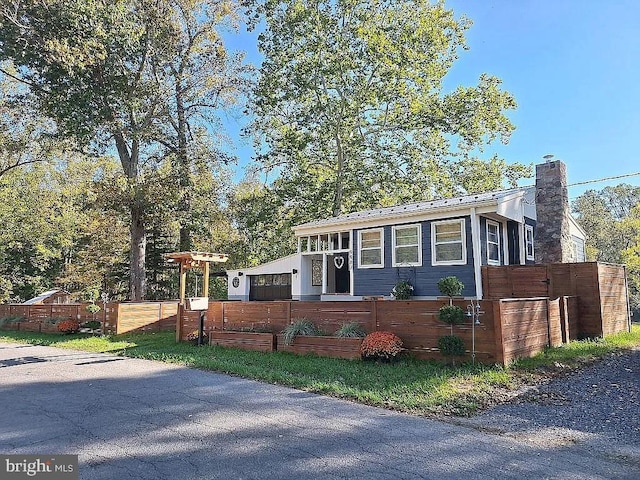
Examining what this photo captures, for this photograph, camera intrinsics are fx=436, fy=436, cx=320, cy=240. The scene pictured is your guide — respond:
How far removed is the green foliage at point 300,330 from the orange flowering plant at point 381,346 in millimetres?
1536

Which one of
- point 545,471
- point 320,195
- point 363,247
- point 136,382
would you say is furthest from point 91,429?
point 320,195

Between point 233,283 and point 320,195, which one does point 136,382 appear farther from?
point 320,195

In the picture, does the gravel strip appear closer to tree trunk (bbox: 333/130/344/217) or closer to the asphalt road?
the asphalt road

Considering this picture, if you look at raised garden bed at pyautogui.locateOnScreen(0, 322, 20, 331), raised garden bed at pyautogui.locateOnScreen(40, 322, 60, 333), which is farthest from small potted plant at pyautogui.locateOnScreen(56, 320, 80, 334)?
raised garden bed at pyautogui.locateOnScreen(0, 322, 20, 331)

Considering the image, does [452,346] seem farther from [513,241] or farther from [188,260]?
[188,260]

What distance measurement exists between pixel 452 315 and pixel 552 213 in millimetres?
7024

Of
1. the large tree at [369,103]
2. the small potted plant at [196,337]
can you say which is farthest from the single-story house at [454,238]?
the large tree at [369,103]

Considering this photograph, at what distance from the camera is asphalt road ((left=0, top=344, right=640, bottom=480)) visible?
11.7ft

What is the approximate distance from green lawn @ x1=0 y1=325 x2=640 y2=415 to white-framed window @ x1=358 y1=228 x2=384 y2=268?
4.96 metres

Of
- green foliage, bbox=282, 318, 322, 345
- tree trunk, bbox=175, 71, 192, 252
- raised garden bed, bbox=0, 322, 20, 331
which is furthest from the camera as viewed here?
raised garden bed, bbox=0, 322, 20, 331

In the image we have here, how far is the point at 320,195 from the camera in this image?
74.0ft

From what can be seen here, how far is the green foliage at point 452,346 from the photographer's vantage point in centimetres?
711

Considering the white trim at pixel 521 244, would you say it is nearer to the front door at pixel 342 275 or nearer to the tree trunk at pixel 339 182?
the front door at pixel 342 275

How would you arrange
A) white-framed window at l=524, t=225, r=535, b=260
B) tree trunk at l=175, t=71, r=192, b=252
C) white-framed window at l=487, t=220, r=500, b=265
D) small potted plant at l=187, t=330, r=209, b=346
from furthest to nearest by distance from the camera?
tree trunk at l=175, t=71, r=192, b=252 → white-framed window at l=524, t=225, r=535, b=260 → white-framed window at l=487, t=220, r=500, b=265 → small potted plant at l=187, t=330, r=209, b=346
